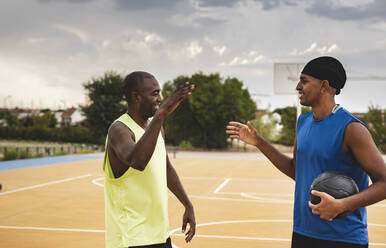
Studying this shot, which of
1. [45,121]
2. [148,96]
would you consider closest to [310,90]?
[148,96]

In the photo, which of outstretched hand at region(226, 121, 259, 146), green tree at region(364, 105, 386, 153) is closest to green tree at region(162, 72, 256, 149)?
green tree at region(364, 105, 386, 153)

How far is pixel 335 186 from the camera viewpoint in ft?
8.38

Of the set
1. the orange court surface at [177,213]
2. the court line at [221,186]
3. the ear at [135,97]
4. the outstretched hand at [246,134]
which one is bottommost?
the court line at [221,186]

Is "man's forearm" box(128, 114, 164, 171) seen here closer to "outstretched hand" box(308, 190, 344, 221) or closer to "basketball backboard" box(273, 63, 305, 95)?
"outstretched hand" box(308, 190, 344, 221)

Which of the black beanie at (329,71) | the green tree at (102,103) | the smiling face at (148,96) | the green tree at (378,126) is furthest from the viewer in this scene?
the green tree at (102,103)

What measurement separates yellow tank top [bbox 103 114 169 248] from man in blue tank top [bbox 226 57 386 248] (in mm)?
904

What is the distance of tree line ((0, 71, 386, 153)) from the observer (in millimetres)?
44062

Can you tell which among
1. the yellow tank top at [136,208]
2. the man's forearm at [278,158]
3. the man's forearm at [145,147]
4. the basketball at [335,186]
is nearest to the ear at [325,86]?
the basketball at [335,186]

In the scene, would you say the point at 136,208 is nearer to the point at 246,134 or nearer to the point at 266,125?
the point at 246,134

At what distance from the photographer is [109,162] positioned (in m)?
3.04

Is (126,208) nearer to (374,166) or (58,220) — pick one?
(374,166)

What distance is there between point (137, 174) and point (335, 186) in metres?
1.22

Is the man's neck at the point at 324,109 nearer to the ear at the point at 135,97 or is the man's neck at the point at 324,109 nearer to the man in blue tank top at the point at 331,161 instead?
the man in blue tank top at the point at 331,161

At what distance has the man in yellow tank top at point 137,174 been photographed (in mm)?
2773
